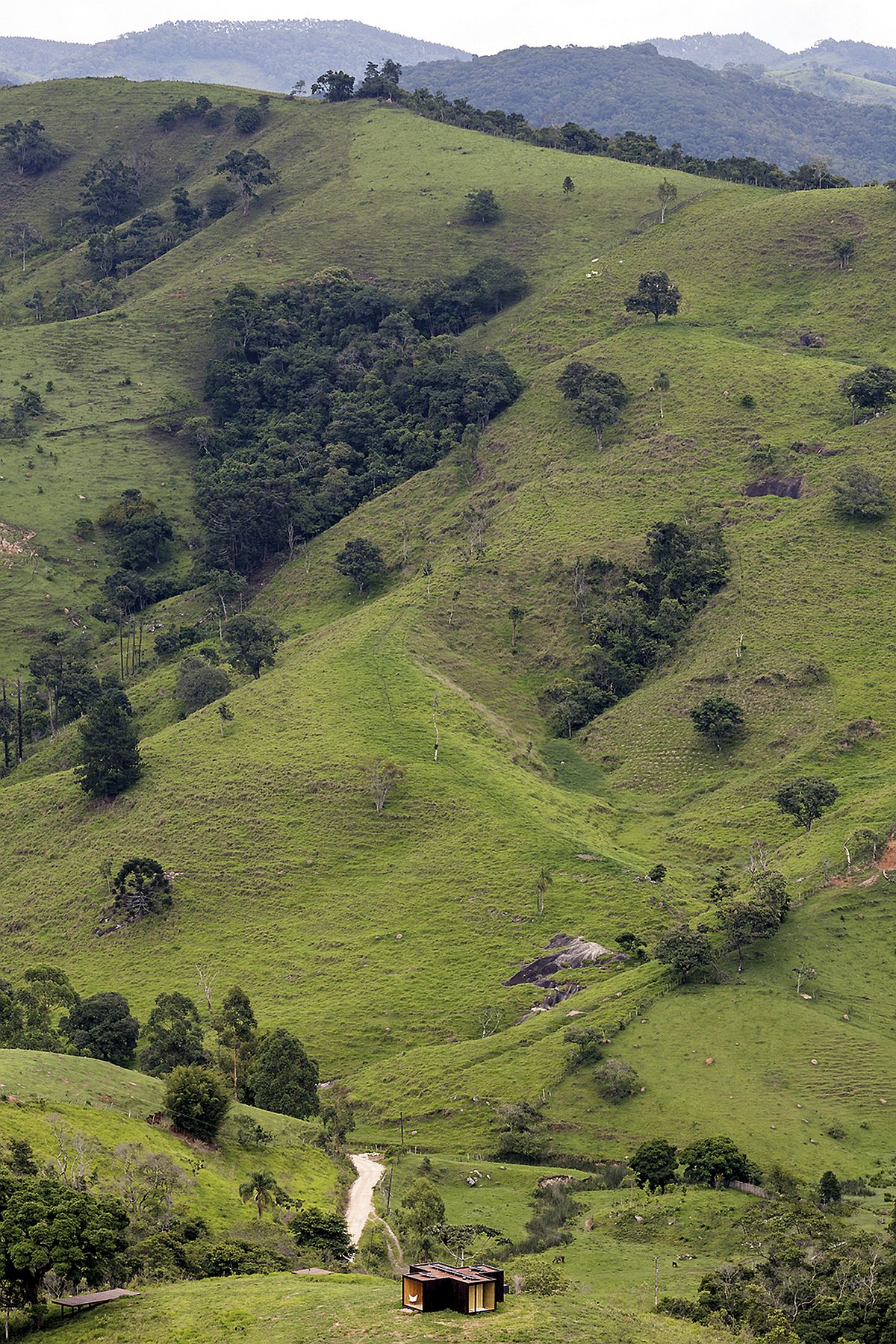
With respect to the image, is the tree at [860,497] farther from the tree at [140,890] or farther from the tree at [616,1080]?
the tree at [140,890]

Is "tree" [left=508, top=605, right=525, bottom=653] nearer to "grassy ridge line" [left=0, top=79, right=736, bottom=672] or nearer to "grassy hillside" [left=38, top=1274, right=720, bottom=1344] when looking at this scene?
"grassy ridge line" [left=0, top=79, right=736, bottom=672]

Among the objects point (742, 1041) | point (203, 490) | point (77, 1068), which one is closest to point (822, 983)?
point (742, 1041)

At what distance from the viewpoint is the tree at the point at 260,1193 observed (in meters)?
58.6

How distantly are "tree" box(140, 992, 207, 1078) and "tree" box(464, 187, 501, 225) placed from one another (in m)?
128

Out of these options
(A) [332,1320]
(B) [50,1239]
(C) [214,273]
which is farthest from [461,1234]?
(C) [214,273]

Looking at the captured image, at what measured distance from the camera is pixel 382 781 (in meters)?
99.9

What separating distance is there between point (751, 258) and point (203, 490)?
64893mm

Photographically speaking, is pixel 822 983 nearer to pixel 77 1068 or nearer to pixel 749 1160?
pixel 749 1160

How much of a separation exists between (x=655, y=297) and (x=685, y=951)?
89.4 meters

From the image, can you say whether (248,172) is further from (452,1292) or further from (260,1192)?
(452,1292)

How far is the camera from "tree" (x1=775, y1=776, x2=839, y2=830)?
90875 mm

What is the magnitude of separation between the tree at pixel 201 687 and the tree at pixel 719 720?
39.2 metres

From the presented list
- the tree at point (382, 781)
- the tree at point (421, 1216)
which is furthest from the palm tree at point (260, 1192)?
the tree at point (382, 781)

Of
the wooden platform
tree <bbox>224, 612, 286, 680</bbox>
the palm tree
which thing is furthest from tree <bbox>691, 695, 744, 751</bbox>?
the wooden platform
